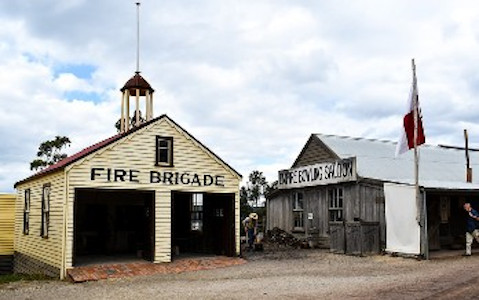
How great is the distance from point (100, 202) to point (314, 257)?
9.35 m

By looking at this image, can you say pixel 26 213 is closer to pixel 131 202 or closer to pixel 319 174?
pixel 131 202

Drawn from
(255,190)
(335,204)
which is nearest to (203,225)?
(335,204)

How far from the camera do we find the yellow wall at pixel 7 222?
24.7 metres

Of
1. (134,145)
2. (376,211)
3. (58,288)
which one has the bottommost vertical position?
(58,288)

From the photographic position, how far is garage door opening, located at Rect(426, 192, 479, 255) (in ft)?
70.8

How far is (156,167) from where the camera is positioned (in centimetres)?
1839

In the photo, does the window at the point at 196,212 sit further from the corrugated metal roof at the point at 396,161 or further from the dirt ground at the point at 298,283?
the corrugated metal roof at the point at 396,161

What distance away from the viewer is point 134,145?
1805 centimetres

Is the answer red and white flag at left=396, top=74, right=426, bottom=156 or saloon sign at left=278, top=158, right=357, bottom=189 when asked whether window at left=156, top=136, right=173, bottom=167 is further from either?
saloon sign at left=278, top=158, right=357, bottom=189

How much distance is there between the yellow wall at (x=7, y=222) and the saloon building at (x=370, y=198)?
1346cm

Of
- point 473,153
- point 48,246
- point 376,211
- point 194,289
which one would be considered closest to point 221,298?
point 194,289

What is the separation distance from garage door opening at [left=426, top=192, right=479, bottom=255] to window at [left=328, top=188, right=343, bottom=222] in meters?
3.94

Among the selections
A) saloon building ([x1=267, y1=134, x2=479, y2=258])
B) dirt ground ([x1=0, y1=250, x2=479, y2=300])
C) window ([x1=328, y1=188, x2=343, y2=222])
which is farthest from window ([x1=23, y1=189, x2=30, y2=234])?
window ([x1=328, y1=188, x2=343, y2=222])

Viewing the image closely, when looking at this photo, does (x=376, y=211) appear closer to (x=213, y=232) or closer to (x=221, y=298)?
(x=213, y=232)
